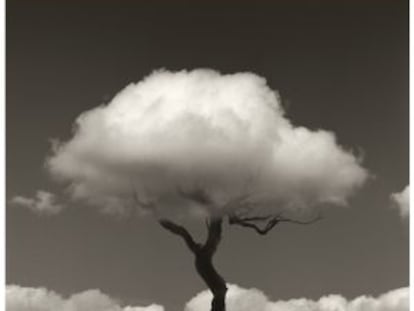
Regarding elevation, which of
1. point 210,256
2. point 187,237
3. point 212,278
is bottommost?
point 212,278

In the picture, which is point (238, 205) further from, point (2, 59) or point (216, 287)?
point (2, 59)

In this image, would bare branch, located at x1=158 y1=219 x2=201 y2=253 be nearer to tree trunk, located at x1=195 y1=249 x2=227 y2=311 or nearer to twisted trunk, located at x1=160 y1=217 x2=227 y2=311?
twisted trunk, located at x1=160 y1=217 x2=227 y2=311

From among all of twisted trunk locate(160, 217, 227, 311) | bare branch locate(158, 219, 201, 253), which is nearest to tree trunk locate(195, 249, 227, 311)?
twisted trunk locate(160, 217, 227, 311)

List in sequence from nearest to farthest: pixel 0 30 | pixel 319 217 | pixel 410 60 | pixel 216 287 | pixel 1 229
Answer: pixel 1 229 → pixel 0 30 → pixel 410 60 → pixel 216 287 → pixel 319 217

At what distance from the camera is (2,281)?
955 centimetres

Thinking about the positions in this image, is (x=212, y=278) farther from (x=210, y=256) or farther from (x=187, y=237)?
(x=187, y=237)

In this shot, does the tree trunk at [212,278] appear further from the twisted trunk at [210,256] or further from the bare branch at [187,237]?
the bare branch at [187,237]

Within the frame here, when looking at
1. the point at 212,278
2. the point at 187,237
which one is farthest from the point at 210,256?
the point at 187,237

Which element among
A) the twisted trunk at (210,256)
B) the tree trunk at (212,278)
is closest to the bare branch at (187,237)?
the twisted trunk at (210,256)

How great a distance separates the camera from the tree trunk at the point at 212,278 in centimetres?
1372

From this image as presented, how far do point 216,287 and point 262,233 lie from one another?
1.51 meters

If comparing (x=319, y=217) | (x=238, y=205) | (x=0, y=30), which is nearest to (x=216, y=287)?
(x=238, y=205)

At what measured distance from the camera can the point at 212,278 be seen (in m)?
13.8

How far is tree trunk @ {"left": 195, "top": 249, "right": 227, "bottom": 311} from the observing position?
13719mm
